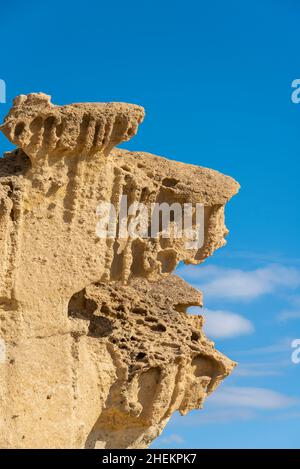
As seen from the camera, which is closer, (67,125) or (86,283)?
(67,125)

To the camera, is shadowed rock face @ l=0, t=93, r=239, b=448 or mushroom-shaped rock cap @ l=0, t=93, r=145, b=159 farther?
mushroom-shaped rock cap @ l=0, t=93, r=145, b=159

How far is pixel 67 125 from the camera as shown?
1463cm

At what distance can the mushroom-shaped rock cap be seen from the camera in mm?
14438

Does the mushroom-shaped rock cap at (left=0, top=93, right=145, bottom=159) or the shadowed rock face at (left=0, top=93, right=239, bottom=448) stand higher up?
the mushroom-shaped rock cap at (left=0, top=93, right=145, bottom=159)

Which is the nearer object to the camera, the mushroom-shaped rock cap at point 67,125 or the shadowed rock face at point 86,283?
the shadowed rock face at point 86,283

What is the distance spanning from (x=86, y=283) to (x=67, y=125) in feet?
6.40

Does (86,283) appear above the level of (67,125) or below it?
below

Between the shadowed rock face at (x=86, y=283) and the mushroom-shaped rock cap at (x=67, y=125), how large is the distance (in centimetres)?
1

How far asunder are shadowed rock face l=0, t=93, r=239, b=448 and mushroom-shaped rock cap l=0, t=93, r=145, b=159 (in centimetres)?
1

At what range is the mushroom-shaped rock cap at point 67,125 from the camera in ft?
47.4

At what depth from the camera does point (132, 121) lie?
48.9ft

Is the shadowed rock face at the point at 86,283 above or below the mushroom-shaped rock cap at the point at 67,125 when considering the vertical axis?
below
